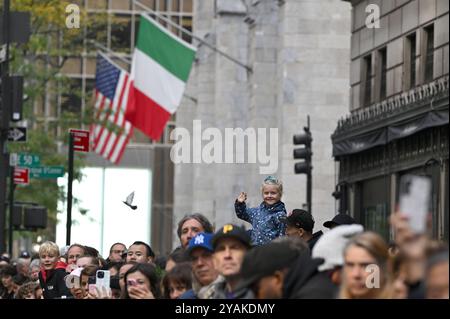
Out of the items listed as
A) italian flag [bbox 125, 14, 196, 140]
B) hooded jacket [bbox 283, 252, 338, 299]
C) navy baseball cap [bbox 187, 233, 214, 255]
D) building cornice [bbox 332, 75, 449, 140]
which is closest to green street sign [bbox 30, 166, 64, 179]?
building cornice [bbox 332, 75, 449, 140]

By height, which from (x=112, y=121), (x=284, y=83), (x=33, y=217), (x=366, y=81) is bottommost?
(x=33, y=217)

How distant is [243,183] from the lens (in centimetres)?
5891

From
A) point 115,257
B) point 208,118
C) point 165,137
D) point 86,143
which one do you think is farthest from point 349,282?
point 165,137

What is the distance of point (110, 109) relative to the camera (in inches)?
1980

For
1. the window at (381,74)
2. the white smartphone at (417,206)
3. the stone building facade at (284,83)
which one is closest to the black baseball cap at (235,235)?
the white smartphone at (417,206)

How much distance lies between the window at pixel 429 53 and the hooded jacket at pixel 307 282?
26.0 m

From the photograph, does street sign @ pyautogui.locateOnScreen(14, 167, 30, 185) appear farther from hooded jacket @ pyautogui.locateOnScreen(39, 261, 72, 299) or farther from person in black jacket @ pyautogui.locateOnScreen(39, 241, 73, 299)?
hooded jacket @ pyautogui.locateOnScreen(39, 261, 72, 299)

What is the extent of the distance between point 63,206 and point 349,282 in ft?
146

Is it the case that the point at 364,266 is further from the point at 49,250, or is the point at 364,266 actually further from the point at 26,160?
the point at 26,160

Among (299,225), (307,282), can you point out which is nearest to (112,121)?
(299,225)

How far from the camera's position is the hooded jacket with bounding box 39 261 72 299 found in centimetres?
1661

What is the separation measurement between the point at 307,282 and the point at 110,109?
137 ft

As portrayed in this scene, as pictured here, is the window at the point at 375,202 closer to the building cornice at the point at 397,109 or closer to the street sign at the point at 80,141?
the building cornice at the point at 397,109
